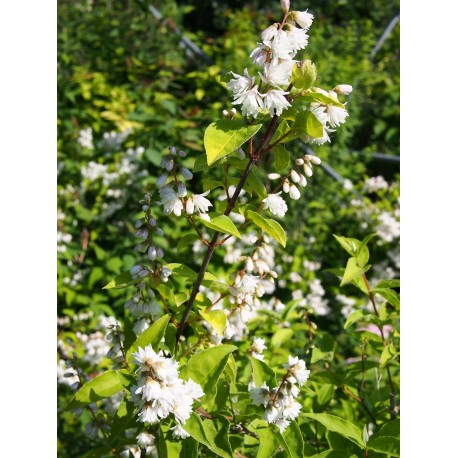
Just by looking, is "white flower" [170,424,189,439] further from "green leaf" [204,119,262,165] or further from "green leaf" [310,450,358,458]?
"green leaf" [204,119,262,165]

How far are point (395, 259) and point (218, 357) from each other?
298 centimetres

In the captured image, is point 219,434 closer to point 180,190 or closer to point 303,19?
point 180,190

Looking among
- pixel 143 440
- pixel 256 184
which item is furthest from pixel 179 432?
pixel 256 184

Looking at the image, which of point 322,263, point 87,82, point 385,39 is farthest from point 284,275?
point 385,39

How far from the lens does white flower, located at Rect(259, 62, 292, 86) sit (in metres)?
1.12

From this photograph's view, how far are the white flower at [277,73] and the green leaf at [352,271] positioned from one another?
67 centimetres

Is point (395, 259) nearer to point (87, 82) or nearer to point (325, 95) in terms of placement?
point (87, 82)

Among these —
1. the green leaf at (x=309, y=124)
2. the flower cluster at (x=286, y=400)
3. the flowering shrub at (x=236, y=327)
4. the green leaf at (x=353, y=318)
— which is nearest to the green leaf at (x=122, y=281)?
the flowering shrub at (x=236, y=327)

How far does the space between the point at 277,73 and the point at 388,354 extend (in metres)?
0.87

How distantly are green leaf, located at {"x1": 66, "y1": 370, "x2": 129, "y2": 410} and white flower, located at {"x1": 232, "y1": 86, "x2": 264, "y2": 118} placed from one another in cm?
60

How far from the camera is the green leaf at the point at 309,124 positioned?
1.15m

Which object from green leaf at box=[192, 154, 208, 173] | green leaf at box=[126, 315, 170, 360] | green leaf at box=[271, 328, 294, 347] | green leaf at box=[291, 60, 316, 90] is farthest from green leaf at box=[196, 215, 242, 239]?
green leaf at box=[271, 328, 294, 347]

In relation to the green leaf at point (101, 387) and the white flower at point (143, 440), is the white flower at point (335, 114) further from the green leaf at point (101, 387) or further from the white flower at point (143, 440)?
the white flower at point (143, 440)

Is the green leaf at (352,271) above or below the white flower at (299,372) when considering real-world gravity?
below
